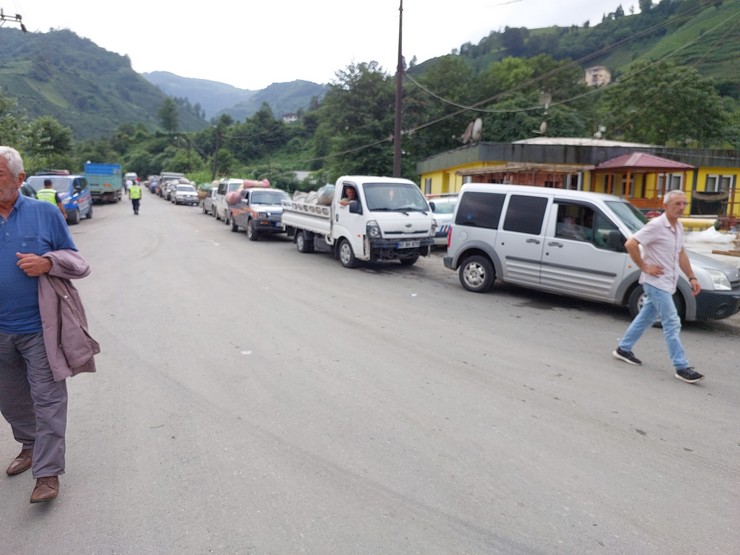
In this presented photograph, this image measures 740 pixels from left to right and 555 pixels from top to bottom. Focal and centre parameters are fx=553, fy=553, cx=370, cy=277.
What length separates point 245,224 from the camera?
742 inches

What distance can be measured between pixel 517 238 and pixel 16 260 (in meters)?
7.74

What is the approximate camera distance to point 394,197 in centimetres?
1254

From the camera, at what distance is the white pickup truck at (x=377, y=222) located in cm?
1191

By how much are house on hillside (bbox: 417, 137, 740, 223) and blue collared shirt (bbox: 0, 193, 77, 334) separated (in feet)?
69.3

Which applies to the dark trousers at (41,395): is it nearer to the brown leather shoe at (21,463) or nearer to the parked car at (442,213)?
the brown leather shoe at (21,463)

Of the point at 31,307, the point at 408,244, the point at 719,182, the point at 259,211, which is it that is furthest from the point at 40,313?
the point at 719,182

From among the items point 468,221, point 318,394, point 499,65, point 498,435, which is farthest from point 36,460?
point 499,65

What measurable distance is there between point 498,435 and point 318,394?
5.31 ft

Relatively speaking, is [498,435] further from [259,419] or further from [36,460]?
[36,460]

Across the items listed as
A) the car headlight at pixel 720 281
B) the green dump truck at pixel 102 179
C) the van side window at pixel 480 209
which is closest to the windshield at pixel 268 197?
the van side window at pixel 480 209

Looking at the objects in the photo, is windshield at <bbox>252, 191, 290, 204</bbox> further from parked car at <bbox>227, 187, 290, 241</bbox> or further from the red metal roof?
the red metal roof

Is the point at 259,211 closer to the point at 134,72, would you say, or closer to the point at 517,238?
the point at 517,238

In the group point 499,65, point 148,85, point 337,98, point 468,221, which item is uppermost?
point 148,85

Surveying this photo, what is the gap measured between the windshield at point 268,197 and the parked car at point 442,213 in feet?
16.5
